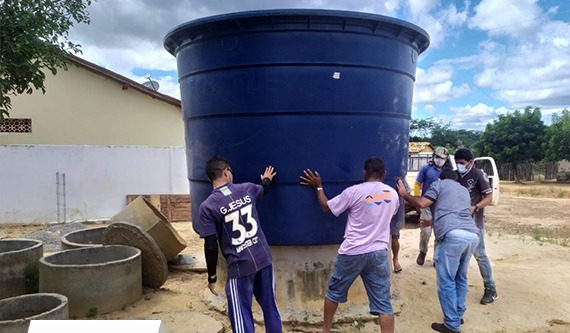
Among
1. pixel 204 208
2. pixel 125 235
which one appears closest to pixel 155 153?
pixel 125 235

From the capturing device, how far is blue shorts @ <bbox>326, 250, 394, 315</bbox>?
12.4 feet

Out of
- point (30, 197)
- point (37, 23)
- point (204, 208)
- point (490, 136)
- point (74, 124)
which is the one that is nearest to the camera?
point (204, 208)

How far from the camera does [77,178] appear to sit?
12.0 m

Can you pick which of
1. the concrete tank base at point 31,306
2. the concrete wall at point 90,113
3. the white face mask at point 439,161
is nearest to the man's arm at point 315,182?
the white face mask at point 439,161

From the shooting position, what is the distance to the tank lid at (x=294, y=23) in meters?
4.14

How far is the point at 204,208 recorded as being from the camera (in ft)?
11.4

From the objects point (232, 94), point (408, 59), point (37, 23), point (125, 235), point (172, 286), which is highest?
point (37, 23)

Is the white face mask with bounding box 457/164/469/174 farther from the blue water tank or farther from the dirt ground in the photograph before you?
the dirt ground

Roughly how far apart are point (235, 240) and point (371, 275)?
3.97 ft

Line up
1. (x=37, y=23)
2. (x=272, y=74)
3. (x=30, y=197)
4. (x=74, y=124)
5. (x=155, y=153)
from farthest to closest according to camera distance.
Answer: (x=74, y=124), (x=155, y=153), (x=30, y=197), (x=37, y=23), (x=272, y=74)

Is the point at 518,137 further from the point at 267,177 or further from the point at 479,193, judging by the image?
the point at 267,177

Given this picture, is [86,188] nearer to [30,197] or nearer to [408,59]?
[30,197]

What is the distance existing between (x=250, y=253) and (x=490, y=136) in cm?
3388

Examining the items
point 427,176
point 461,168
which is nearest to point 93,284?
point 461,168
